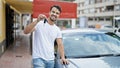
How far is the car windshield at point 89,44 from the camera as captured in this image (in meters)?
5.04

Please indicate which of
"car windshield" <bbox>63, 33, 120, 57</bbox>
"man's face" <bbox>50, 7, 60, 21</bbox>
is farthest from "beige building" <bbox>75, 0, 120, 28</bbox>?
"man's face" <bbox>50, 7, 60, 21</bbox>

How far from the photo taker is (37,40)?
4363 mm

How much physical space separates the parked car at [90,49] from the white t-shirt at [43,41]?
346 millimetres

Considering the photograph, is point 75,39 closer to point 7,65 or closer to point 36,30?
point 36,30

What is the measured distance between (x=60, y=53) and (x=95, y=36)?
1.22 meters

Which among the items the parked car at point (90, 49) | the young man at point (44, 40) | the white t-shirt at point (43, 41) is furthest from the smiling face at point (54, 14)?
the parked car at point (90, 49)

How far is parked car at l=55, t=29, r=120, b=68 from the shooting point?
433cm

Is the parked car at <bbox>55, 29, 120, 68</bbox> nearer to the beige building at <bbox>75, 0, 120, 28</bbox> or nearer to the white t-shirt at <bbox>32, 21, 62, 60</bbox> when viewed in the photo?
the white t-shirt at <bbox>32, 21, 62, 60</bbox>

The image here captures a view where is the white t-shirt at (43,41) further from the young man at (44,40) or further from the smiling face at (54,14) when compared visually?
the smiling face at (54,14)

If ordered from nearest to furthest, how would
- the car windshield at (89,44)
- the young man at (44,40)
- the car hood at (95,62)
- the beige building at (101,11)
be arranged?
the car hood at (95,62) → the young man at (44,40) → the car windshield at (89,44) → the beige building at (101,11)

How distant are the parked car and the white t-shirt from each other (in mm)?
346

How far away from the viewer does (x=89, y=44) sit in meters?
5.30

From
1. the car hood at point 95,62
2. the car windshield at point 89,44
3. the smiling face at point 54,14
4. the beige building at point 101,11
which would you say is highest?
the beige building at point 101,11

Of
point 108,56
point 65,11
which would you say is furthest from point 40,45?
point 65,11
